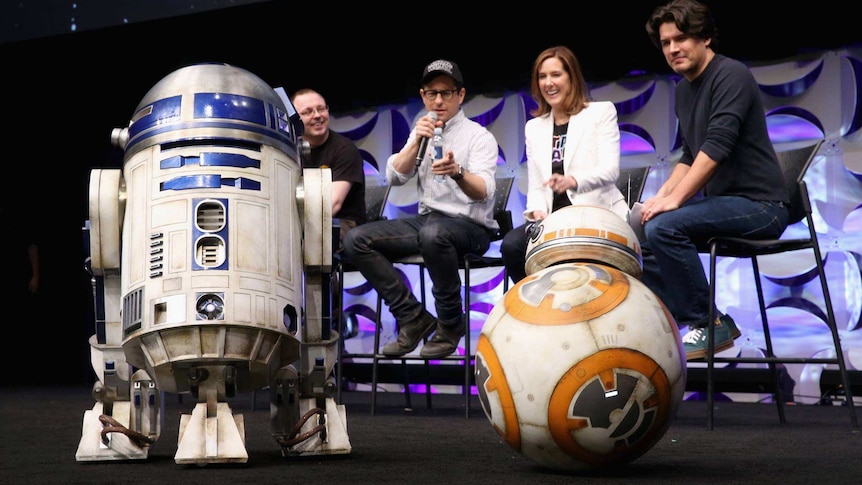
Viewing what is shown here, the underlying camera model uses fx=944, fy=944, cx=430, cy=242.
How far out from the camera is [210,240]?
2.31 meters

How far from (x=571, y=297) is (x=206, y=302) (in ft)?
2.85

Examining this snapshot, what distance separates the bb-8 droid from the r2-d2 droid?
58 centimetres

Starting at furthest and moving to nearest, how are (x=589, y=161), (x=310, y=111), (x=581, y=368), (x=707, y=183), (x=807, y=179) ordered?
1. (x=807, y=179)
2. (x=310, y=111)
3. (x=589, y=161)
4. (x=707, y=183)
5. (x=581, y=368)

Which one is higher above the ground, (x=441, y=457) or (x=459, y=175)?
(x=459, y=175)

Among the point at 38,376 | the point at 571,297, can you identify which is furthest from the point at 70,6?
the point at 571,297

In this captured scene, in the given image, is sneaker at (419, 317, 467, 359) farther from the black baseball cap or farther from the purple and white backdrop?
the purple and white backdrop

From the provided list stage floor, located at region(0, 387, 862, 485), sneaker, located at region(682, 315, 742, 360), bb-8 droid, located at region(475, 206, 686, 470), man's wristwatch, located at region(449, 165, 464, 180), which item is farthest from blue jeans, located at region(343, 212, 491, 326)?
bb-8 droid, located at region(475, 206, 686, 470)

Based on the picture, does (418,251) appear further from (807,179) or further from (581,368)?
(807,179)

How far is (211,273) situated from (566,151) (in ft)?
6.92

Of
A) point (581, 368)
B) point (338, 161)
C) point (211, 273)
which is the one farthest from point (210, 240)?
point (338, 161)

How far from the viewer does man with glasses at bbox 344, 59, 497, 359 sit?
411cm

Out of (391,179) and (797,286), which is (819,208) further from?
(391,179)

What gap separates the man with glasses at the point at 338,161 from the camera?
4.60 metres

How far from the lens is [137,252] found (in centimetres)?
235
